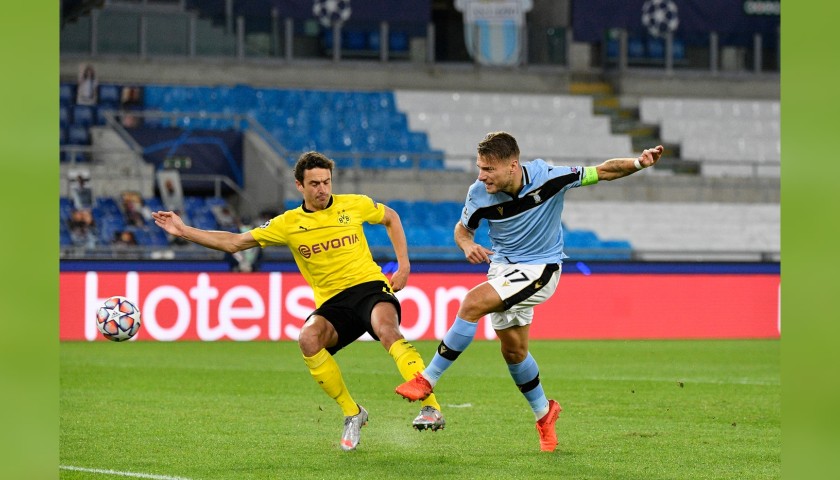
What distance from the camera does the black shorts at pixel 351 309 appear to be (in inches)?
270

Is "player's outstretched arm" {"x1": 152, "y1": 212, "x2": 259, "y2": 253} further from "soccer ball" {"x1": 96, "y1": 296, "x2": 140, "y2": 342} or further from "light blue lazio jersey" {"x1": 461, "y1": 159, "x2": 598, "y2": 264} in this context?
"soccer ball" {"x1": 96, "y1": 296, "x2": 140, "y2": 342}

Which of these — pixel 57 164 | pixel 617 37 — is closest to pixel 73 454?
pixel 57 164

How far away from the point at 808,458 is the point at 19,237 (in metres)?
0.65

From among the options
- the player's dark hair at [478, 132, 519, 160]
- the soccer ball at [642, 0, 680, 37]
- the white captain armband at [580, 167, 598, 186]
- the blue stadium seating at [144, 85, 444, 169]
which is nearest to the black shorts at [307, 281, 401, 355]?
the player's dark hair at [478, 132, 519, 160]

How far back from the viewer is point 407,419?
8547 millimetres

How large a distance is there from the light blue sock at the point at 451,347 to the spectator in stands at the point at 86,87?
1934 cm

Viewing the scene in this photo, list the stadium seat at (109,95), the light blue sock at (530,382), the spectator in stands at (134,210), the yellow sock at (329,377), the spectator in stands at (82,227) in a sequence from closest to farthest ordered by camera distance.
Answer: the light blue sock at (530,382), the yellow sock at (329,377), the spectator in stands at (82,227), the spectator in stands at (134,210), the stadium seat at (109,95)

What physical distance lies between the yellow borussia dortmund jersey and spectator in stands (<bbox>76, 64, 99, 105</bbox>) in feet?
59.7

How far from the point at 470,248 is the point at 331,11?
22.4 meters

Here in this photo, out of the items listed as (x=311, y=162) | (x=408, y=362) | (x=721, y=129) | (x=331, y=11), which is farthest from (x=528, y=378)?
(x=721, y=129)

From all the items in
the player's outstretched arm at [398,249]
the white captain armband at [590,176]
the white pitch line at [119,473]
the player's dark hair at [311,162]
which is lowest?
the white pitch line at [119,473]

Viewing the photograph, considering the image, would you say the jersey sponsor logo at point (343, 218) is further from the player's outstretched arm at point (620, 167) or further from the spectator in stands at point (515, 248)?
the player's outstretched arm at point (620, 167)

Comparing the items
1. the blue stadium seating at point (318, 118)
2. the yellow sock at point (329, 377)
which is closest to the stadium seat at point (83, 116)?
the blue stadium seating at point (318, 118)

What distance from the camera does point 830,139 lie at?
86 cm
